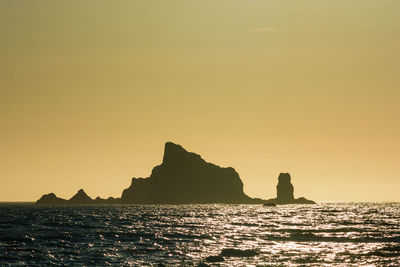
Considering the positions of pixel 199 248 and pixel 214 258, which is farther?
pixel 199 248

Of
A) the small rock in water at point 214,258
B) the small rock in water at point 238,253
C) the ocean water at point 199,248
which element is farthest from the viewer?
the small rock in water at point 238,253

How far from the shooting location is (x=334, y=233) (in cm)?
7706

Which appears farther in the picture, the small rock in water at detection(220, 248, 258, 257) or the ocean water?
the small rock in water at detection(220, 248, 258, 257)

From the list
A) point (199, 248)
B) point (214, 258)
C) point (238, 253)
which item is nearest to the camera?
Answer: point (214, 258)

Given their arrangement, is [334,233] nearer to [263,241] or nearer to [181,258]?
[263,241]

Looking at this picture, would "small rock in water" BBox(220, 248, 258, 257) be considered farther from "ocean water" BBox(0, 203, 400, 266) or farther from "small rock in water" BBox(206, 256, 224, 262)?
"small rock in water" BBox(206, 256, 224, 262)

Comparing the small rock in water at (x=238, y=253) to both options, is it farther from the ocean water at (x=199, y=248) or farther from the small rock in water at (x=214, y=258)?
the small rock in water at (x=214, y=258)

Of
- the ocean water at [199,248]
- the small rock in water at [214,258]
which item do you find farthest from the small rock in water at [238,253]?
the small rock in water at [214,258]

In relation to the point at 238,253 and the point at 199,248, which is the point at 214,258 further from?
the point at 199,248

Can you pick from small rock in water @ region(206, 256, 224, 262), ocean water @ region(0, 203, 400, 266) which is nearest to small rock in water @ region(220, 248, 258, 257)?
ocean water @ region(0, 203, 400, 266)

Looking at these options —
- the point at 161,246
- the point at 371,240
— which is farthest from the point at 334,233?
the point at 161,246

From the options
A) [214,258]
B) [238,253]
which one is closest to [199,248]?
[238,253]

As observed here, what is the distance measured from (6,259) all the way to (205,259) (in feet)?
55.0

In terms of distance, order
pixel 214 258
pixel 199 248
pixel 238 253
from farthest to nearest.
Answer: pixel 199 248 → pixel 238 253 → pixel 214 258
